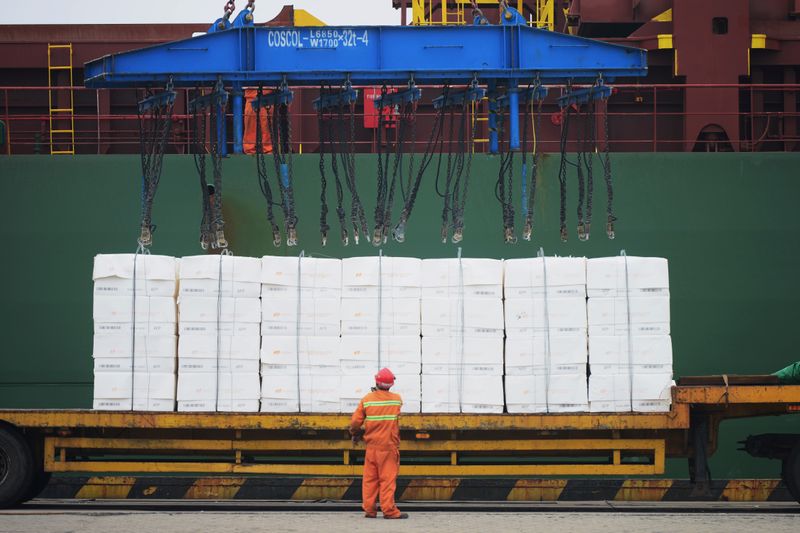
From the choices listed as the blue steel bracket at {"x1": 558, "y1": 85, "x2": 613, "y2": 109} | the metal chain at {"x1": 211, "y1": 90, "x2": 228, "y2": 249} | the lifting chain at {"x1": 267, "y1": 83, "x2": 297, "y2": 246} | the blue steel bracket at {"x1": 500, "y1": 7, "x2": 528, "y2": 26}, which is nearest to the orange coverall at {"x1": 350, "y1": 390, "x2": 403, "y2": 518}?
the lifting chain at {"x1": 267, "y1": 83, "x2": 297, "y2": 246}

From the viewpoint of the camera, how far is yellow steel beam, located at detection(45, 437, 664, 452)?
32.0 ft

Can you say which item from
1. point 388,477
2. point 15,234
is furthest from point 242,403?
point 15,234

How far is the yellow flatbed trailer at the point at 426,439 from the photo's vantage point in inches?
377

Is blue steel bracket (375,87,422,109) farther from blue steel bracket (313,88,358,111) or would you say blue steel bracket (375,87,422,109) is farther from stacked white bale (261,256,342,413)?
stacked white bale (261,256,342,413)

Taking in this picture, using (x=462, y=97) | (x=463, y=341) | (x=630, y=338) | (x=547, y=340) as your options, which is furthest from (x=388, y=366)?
(x=462, y=97)

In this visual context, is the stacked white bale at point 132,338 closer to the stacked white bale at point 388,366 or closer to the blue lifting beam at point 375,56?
the stacked white bale at point 388,366

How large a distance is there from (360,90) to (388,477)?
817 centimetres

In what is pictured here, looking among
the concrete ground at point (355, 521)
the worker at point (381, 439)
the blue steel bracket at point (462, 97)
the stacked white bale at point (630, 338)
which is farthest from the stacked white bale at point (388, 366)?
the blue steel bracket at point (462, 97)

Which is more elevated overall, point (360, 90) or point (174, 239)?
point (360, 90)

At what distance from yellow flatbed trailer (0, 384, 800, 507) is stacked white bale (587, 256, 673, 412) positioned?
18cm

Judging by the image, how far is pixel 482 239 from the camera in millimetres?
13617

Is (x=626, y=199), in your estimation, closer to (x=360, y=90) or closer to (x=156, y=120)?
(x=360, y=90)

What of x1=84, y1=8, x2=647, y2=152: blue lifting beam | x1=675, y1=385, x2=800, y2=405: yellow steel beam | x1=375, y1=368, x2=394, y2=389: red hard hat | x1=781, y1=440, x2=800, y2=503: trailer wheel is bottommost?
x1=781, y1=440, x2=800, y2=503: trailer wheel

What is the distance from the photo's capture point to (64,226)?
1357 centimetres
